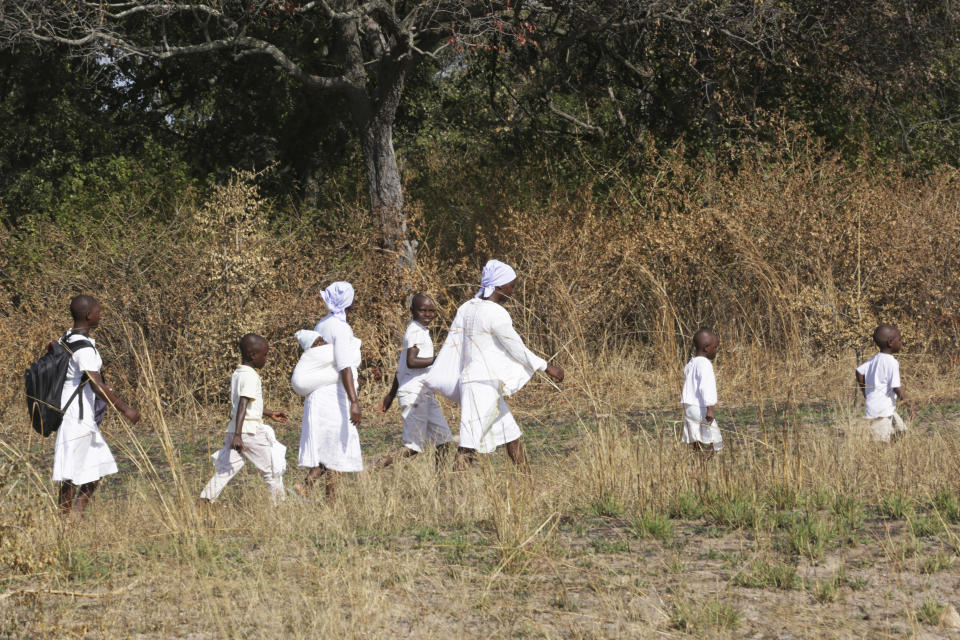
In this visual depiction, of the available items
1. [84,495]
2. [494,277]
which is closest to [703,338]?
[494,277]

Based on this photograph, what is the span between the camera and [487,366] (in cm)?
680

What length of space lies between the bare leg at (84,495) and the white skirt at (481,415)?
7.81ft

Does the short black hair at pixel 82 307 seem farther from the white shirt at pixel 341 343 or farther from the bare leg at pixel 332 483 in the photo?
the bare leg at pixel 332 483

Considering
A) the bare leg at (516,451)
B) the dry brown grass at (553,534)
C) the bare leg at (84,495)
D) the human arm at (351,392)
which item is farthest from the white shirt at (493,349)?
the bare leg at (84,495)

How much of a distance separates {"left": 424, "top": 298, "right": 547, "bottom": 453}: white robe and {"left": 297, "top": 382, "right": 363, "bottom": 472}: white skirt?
78cm

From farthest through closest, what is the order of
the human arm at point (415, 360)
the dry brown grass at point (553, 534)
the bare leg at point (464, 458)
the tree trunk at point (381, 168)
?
the tree trunk at point (381, 168), the human arm at point (415, 360), the bare leg at point (464, 458), the dry brown grass at point (553, 534)

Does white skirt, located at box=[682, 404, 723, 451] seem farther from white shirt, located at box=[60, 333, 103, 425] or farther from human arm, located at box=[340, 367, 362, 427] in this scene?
white shirt, located at box=[60, 333, 103, 425]

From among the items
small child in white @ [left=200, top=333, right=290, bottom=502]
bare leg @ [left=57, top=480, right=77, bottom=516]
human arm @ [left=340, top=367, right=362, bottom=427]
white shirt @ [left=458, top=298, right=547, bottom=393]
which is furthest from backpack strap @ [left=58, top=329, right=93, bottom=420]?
white shirt @ [left=458, top=298, right=547, bottom=393]

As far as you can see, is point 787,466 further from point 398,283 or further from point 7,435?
point 398,283

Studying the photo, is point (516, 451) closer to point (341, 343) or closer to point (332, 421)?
point (332, 421)

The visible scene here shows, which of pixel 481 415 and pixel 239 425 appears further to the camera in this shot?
pixel 481 415

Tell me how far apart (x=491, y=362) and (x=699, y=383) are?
1.54 meters

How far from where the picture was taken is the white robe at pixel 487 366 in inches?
264

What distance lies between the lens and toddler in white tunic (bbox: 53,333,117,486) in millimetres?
6441
